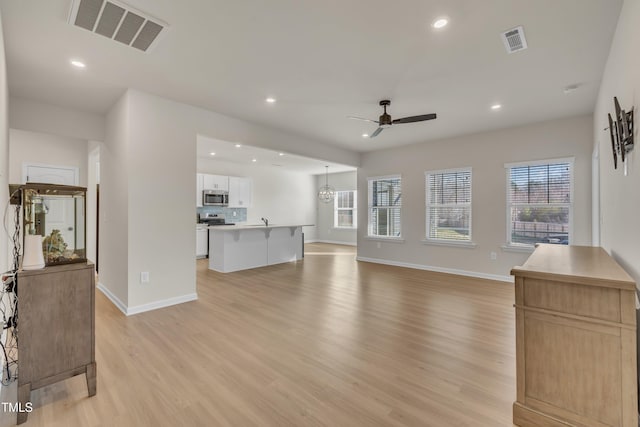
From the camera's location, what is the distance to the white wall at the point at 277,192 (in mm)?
8867

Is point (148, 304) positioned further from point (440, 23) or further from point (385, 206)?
point (385, 206)

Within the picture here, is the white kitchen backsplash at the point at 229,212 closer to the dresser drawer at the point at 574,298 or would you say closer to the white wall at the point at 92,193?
the white wall at the point at 92,193

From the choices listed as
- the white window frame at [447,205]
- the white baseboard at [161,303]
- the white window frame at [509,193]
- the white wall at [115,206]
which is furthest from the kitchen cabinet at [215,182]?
the white window frame at [509,193]

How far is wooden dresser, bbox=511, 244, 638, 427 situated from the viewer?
1.42 meters

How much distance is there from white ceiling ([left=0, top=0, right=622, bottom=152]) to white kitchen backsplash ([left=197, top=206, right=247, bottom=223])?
4.39 m

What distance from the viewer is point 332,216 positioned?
11328mm

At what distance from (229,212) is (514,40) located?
792cm

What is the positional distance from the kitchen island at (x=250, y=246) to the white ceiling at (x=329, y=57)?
2.62 metres

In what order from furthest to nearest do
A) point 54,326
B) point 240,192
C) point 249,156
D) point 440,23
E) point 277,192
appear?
point 277,192 → point 240,192 → point 249,156 → point 440,23 → point 54,326

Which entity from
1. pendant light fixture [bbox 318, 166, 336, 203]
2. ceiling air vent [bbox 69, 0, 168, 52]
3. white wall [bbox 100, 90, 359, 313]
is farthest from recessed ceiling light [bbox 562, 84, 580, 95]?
pendant light fixture [bbox 318, 166, 336, 203]

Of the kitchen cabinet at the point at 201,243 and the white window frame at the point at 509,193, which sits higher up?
the white window frame at the point at 509,193

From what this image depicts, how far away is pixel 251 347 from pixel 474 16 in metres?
3.28

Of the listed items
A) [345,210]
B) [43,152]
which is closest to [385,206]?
[345,210]

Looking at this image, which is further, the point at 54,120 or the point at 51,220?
the point at 54,120
